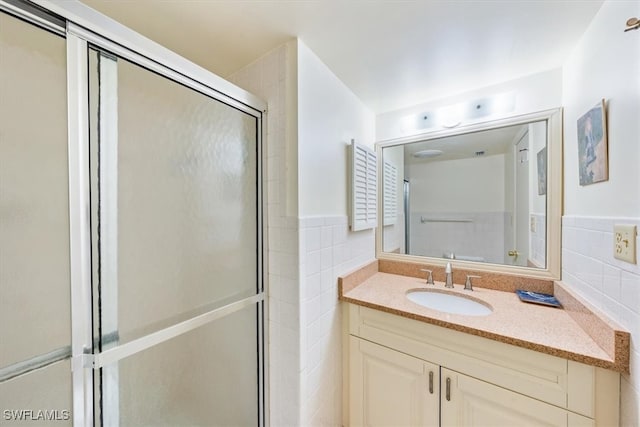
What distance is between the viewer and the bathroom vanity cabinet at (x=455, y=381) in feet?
2.68

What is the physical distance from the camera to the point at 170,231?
839 millimetres


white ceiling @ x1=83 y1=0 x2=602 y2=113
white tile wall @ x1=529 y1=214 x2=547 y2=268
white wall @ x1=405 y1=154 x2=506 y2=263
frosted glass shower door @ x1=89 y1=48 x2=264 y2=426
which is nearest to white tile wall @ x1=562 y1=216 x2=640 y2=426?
white tile wall @ x1=529 y1=214 x2=547 y2=268

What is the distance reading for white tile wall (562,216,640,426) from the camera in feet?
2.31

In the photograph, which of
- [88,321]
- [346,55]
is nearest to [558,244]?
[346,55]

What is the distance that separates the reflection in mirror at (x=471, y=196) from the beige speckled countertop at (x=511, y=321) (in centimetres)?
28

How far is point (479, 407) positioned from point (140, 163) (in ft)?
5.11

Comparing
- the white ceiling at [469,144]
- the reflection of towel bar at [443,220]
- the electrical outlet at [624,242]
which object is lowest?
the electrical outlet at [624,242]

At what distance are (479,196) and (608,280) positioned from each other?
778 millimetres

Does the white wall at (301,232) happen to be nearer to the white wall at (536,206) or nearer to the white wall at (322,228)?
the white wall at (322,228)

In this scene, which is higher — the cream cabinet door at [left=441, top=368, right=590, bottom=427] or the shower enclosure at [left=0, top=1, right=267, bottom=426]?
the shower enclosure at [left=0, top=1, right=267, bottom=426]

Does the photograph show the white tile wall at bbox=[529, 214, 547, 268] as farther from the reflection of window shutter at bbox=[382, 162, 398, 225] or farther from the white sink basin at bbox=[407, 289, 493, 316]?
the reflection of window shutter at bbox=[382, 162, 398, 225]

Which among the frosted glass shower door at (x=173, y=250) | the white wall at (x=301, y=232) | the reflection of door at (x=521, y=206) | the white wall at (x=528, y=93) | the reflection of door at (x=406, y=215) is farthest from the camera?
the reflection of door at (x=406, y=215)

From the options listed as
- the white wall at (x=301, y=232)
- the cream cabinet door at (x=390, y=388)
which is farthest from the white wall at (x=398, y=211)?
the cream cabinet door at (x=390, y=388)

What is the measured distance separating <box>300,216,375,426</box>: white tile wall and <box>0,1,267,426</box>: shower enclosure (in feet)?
1.03
